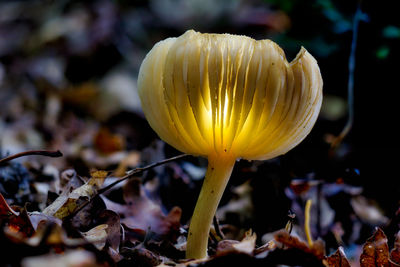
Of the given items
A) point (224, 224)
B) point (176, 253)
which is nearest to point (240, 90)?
point (176, 253)

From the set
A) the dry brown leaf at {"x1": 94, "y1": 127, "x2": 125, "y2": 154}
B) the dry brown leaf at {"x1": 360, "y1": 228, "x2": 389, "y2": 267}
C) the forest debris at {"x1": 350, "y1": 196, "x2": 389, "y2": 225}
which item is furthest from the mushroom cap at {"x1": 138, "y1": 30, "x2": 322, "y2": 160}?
the dry brown leaf at {"x1": 94, "y1": 127, "x2": 125, "y2": 154}

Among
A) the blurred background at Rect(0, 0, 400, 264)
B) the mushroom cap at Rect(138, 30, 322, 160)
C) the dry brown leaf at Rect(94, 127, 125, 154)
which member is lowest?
the dry brown leaf at Rect(94, 127, 125, 154)

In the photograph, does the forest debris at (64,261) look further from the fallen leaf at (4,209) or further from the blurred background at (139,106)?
the blurred background at (139,106)

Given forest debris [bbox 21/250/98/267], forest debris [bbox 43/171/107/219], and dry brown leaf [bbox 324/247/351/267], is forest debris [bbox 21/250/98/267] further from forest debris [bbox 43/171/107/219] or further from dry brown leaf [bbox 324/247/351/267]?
dry brown leaf [bbox 324/247/351/267]

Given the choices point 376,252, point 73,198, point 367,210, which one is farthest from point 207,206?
point 367,210

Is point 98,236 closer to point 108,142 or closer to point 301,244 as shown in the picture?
point 301,244

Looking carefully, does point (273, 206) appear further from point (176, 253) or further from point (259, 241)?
point (176, 253)
